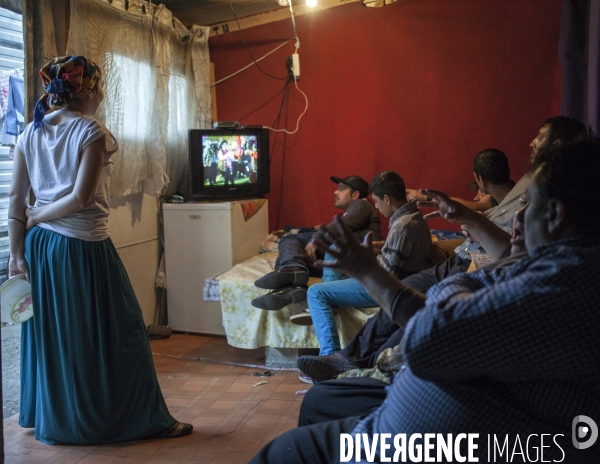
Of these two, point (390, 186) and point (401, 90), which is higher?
point (401, 90)

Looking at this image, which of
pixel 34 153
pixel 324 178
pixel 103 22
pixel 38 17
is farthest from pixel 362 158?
pixel 34 153

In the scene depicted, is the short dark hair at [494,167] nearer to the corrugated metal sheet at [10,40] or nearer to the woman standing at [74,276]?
the woman standing at [74,276]

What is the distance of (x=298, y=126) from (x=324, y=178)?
466 millimetres

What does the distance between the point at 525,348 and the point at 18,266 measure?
7.05ft

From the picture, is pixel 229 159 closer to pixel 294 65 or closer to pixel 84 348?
pixel 294 65

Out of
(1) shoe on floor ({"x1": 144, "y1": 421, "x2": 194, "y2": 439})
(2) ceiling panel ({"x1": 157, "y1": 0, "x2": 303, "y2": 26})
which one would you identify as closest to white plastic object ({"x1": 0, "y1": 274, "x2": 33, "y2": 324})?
(1) shoe on floor ({"x1": 144, "y1": 421, "x2": 194, "y2": 439})

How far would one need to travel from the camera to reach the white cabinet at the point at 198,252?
433 cm

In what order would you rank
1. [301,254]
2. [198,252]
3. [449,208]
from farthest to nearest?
[198,252], [301,254], [449,208]

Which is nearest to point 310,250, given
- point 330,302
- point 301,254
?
point 330,302

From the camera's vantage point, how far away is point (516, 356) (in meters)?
1.01

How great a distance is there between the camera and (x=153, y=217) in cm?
451

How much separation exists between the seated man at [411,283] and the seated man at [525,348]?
158cm

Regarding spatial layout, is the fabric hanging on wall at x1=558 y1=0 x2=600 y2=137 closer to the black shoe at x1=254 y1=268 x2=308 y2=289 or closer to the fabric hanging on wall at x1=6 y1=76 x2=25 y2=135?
the black shoe at x1=254 y1=268 x2=308 y2=289

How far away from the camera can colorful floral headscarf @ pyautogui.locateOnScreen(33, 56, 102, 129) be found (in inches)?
95.3
